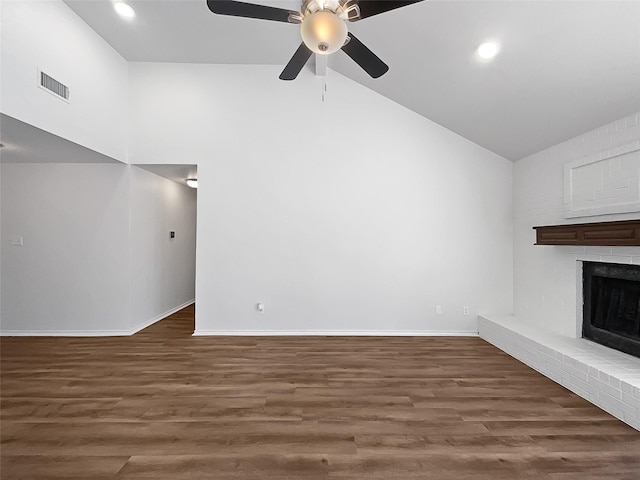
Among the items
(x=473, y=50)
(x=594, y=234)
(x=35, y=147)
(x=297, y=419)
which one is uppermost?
(x=473, y=50)

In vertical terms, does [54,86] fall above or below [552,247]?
above

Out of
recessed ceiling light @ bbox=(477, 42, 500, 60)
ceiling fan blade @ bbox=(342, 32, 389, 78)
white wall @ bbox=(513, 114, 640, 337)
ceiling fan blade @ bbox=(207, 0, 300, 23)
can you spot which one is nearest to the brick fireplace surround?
white wall @ bbox=(513, 114, 640, 337)

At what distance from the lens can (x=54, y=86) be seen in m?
3.34

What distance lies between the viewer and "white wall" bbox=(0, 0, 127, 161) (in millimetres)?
2865

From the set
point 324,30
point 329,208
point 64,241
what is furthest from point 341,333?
point 64,241

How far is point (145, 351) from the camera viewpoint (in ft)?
12.9

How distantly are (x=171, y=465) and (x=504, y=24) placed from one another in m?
3.86

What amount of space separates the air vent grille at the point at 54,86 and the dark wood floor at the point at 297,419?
2.66 meters

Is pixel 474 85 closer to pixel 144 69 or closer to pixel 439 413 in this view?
pixel 439 413

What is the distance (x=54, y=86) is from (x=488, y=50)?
13.3ft

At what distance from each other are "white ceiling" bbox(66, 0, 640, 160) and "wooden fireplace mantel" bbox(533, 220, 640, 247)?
0.97 metres

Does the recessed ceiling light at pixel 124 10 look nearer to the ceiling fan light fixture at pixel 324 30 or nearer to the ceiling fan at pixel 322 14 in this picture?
the ceiling fan at pixel 322 14

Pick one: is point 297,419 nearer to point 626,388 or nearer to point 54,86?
point 626,388

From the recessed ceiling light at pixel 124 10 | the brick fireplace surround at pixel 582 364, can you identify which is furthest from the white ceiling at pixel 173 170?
the brick fireplace surround at pixel 582 364
